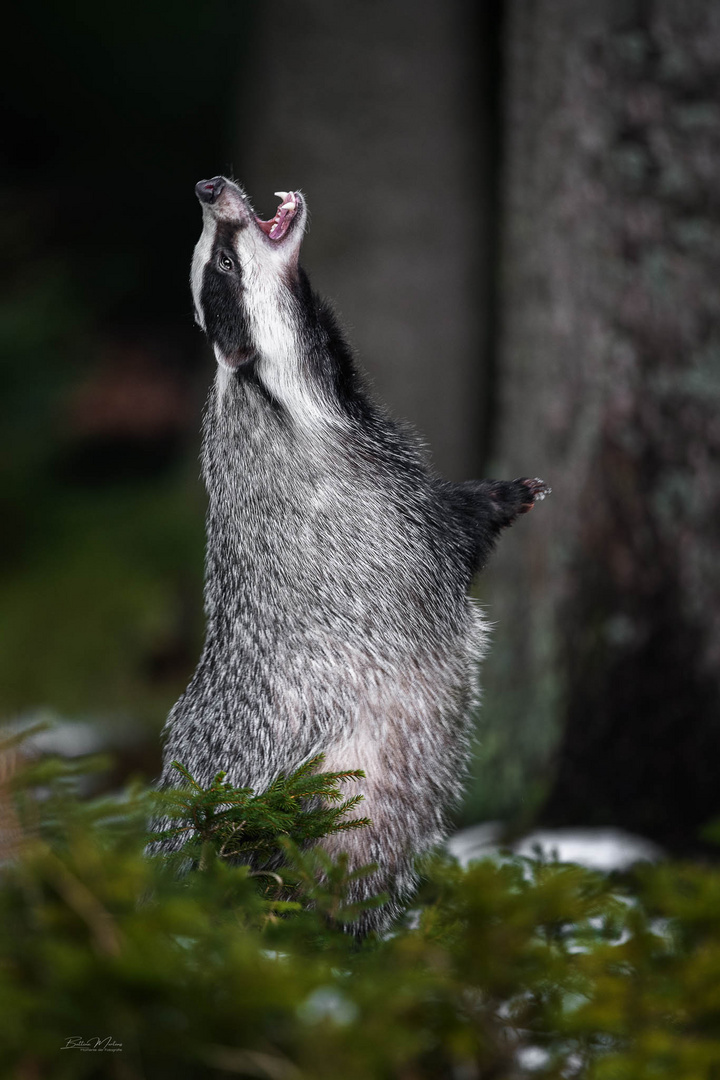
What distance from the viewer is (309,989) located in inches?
43.2

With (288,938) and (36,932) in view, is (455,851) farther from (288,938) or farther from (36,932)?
(36,932)

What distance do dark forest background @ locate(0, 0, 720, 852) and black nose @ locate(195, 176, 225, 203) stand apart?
0.58 meters

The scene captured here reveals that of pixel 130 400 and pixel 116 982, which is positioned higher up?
pixel 130 400

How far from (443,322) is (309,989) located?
17.5ft

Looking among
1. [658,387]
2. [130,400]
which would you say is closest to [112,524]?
[130,400]

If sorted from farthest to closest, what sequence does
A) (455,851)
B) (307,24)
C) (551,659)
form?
1. (307,24)
2. (551,659)
3. (455,851)

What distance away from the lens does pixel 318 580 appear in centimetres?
247

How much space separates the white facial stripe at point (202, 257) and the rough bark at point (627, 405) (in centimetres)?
189

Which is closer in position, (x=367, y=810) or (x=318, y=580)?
(x=367, y=810)

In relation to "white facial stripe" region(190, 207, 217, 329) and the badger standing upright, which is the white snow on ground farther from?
"white facial stripe" region(190, 207, 217, 329)

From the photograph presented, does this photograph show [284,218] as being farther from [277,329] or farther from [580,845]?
[580,845]

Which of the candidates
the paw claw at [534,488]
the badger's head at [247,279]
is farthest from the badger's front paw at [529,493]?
the badger's head at [247,279]

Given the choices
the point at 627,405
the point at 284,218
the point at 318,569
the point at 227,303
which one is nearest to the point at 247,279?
the point at 227,303

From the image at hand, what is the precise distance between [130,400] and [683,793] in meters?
6.78
